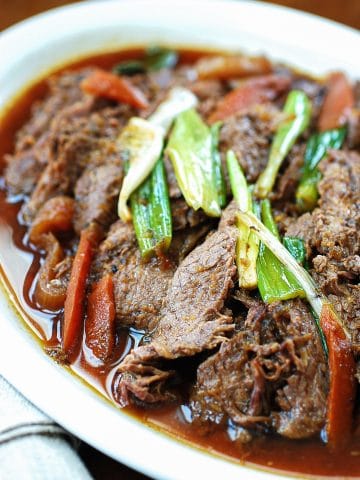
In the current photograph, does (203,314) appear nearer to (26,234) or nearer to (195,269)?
(195,269)

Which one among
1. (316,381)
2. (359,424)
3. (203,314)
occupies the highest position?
(203,314)

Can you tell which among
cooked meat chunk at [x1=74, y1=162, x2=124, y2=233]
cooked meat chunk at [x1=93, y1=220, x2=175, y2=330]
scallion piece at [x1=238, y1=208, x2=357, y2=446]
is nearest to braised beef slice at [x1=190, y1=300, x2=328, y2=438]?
scallion piece at [x1=238, y1=208, x2=357, y2=446]

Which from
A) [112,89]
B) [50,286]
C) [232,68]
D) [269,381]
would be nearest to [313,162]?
[232,68]

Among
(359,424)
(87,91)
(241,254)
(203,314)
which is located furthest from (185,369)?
(87,91)

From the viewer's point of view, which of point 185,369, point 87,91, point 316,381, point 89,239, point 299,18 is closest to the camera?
point 316,381

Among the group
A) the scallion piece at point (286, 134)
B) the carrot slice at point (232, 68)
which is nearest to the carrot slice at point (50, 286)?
the scallion piece at point (286, 134)

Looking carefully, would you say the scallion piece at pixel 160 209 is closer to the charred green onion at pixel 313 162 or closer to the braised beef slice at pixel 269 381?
the braised beef slice at pixel 269 381
